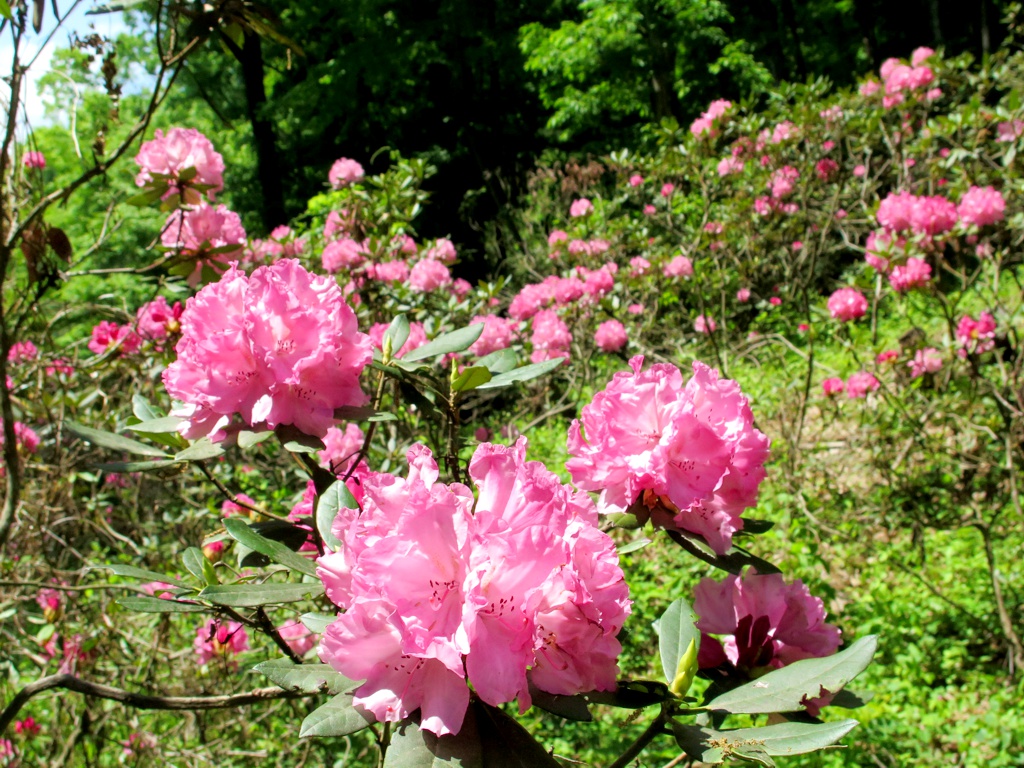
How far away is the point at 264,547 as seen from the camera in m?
0.79

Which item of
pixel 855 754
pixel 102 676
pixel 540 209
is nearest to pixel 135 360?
pixel 102 676

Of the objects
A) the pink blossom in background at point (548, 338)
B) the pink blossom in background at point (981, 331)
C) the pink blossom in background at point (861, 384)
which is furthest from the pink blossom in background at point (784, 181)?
the pink blossom in background at point (548, 338)

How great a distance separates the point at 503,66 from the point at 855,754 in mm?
12589

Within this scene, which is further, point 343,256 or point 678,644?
point 343,256

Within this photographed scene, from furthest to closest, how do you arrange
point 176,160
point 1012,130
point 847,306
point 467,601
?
point 847,306, point 1012,130, point 176,160, point 467,601

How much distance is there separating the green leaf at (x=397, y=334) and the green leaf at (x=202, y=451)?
0.28m

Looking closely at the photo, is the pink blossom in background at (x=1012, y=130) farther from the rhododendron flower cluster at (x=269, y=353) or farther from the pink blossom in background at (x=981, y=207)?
the rhododendron flower cluster at (x=269, y=353)

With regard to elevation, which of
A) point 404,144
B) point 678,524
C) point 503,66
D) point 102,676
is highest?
point 503,66

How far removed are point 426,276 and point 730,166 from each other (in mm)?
2869

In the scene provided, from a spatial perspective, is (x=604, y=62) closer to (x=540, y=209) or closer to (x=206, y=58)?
(x=540, y=209)

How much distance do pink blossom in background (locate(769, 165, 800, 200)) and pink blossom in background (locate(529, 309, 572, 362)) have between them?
8.32 ft

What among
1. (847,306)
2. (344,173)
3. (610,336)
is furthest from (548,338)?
(847,306)

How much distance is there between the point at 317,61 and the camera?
12.6 m

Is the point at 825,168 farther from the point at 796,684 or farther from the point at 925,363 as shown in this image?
the point at 796,684
